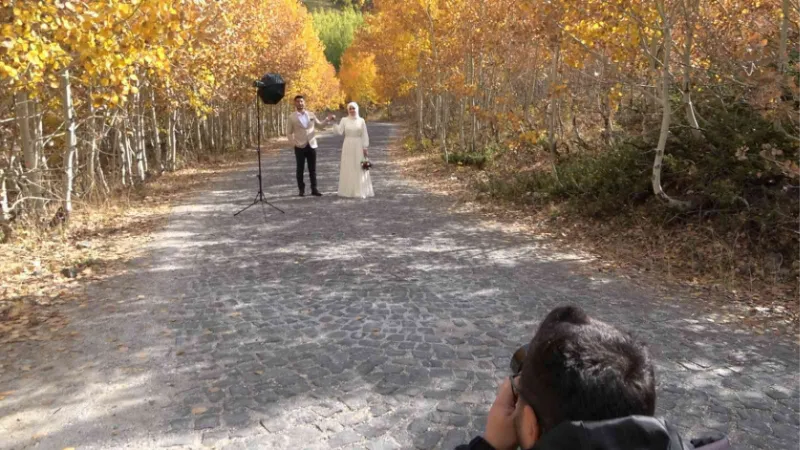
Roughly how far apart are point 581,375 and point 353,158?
479 inches

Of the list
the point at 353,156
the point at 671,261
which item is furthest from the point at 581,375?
the point at 353,156

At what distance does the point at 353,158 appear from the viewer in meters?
13.1

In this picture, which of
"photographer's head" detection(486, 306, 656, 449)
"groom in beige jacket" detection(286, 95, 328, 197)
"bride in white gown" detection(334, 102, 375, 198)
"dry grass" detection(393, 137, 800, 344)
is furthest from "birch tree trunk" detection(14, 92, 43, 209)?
"photographer's head" detection(486, 306, 656, 449)

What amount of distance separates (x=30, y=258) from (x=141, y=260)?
4.89 ft

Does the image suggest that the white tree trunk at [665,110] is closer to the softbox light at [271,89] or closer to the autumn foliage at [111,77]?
the autumn foliage at [111,77]

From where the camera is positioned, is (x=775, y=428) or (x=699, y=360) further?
(x=699, y=360)

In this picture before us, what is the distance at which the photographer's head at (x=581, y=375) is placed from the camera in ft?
3.78

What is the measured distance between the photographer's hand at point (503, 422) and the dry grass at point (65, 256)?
17.5 ft

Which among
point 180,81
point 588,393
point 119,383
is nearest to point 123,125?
point 180,81

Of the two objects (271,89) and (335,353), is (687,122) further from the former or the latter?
(335,353)

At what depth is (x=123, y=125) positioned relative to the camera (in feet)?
53.4

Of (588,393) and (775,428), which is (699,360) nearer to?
(775,428)

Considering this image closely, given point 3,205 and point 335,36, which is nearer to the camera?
point 3,205

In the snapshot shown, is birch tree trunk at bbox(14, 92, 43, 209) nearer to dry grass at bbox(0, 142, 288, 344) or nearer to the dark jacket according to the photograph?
dry grass at bbox(0, 142, 288, 344)
